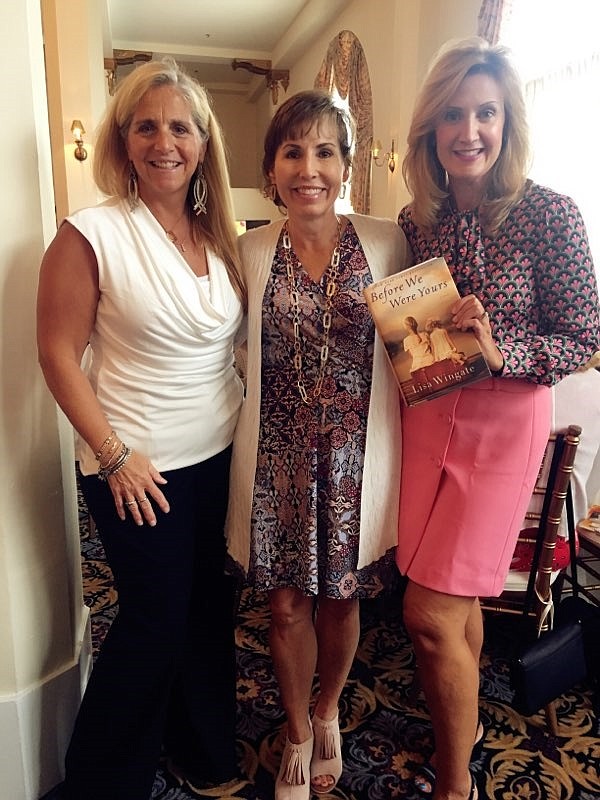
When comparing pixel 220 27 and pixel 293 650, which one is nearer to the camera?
pixel 293 650

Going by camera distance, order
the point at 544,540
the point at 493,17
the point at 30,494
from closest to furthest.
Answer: the point at 30,494, the point at 544,540, the point at 493,17

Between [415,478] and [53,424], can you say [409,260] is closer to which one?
[415,478]

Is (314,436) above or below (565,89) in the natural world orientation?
below

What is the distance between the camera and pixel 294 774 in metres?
1.54

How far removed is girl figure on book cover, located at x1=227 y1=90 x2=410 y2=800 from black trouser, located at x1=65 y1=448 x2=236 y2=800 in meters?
0.08

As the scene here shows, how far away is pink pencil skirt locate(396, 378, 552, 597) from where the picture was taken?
135 centimetres

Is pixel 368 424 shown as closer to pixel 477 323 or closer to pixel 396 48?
pixel 477 323

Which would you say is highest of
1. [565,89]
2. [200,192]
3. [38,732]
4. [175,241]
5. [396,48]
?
[396,48]

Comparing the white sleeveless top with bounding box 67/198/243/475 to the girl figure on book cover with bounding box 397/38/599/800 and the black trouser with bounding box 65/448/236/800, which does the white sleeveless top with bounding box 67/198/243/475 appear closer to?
the black trouser with bounding box 65/448/236/800

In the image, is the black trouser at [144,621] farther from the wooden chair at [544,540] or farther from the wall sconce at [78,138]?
the wall sconce at [78,138]

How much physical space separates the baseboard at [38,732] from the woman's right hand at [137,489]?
586 millimetres

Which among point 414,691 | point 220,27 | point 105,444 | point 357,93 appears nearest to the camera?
point 105,444

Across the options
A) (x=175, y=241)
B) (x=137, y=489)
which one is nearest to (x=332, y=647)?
(x=137, y=489)

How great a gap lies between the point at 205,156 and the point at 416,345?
62 centimetres
